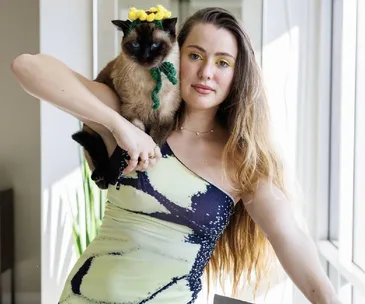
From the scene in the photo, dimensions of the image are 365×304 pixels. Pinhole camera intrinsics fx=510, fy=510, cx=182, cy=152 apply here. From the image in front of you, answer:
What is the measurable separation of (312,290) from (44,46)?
58.7 inches

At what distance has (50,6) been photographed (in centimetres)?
204

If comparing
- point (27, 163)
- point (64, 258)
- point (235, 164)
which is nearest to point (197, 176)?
point (235, 164)

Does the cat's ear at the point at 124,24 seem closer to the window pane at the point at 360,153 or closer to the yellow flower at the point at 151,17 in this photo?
the yellow flower at the point at 151,17

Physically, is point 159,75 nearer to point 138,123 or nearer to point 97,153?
point 138,123

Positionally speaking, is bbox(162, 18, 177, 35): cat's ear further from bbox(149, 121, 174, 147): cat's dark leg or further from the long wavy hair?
bbox(149, 121, 174, 147): cat's dark leg

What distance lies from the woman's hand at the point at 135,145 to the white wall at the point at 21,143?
187 cm

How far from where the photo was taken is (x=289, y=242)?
106cm

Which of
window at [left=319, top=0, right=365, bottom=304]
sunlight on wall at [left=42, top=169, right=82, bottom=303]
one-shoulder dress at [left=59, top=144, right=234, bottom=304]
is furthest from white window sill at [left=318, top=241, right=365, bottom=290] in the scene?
sunlight on wall at [left=42, top=169, right=82, bottom=303]

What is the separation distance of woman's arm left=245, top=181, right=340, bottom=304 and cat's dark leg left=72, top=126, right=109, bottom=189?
1.05 feet

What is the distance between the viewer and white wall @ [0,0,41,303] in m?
2.72

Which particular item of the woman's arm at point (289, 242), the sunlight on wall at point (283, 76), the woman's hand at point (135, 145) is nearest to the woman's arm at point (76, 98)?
the woman's hand at point (135, 145)

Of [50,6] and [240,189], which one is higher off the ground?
[50,6]

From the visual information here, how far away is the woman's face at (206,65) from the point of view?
3.41 feet

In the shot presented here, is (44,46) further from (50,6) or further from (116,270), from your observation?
(116,270)
